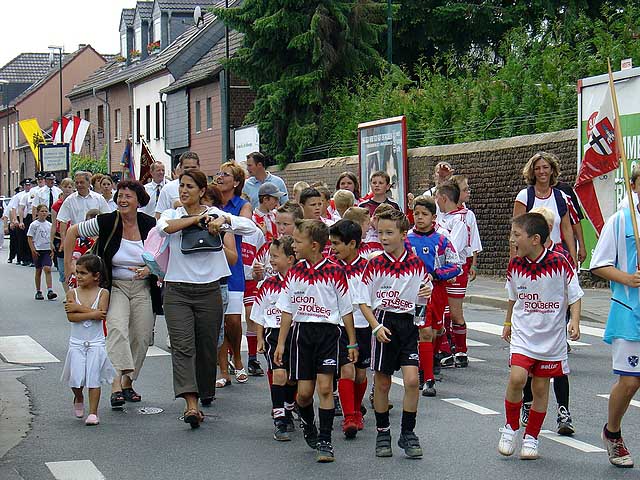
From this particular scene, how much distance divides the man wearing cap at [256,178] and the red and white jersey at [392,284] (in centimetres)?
458

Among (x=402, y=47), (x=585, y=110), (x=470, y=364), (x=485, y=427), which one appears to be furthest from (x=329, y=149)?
(x=485, y=427)

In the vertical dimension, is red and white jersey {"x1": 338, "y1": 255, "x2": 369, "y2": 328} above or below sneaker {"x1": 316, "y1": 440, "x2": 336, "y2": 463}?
above

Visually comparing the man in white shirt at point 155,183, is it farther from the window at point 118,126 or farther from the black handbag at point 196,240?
the window at point 118,126

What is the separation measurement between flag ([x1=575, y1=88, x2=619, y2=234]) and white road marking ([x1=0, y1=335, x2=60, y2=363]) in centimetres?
887

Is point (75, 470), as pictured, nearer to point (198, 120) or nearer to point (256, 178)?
point (256, 178)

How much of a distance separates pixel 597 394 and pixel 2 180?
9059 centimetres

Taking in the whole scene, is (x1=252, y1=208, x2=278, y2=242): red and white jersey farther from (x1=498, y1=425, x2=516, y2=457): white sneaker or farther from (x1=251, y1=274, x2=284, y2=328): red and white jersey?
(x1=498, y1=425, x2=516, y2=457): white sneaker

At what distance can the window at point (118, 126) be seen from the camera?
201 feet

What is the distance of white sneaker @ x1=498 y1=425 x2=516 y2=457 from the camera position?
728 cm

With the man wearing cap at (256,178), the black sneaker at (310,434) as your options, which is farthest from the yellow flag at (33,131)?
the black sneaker at (310,434)

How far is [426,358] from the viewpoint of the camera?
A: 9.64 metres

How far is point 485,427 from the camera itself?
27.6ft

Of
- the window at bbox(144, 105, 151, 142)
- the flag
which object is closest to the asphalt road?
the flag

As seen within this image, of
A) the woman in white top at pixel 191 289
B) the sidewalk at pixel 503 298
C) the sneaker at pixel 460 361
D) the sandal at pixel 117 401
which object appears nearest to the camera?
the woman in white top at pixel 191 289
